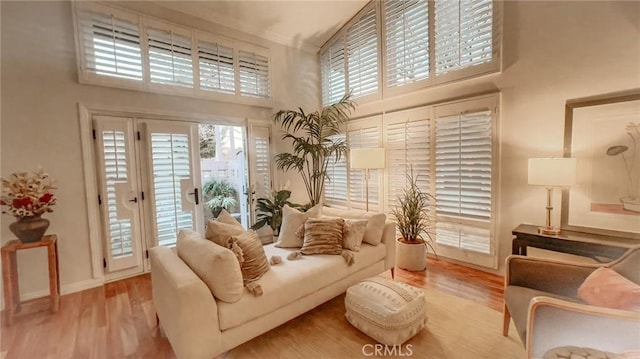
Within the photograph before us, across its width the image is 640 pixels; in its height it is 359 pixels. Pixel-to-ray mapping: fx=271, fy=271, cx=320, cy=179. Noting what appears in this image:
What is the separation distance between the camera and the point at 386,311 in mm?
1902

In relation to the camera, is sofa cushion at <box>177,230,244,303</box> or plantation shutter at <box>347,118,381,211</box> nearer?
sofa cushion at <box>177,230,244,303</box>

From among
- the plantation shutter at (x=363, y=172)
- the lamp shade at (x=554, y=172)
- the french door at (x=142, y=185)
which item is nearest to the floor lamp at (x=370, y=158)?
the plantation shutter at (x=363, y=172)

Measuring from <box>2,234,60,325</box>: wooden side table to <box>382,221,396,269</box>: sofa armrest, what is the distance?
10.4 ft

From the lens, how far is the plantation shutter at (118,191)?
3.02m

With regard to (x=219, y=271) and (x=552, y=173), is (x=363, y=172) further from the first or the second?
(x=219, y=271)

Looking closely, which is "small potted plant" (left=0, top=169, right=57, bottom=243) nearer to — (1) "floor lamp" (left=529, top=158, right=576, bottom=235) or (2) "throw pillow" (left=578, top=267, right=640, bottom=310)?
(2) "throw pillow" (left=578, top=267, right=640, bottom=310)

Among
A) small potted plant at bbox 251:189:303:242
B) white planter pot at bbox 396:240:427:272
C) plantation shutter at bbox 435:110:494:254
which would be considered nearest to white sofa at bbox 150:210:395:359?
white planter pot at bbox 396:240:427:272

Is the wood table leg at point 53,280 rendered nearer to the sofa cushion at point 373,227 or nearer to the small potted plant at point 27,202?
the small potted plant at point 27,202

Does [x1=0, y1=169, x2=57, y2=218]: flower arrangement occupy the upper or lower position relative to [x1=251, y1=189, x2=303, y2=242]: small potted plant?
upper

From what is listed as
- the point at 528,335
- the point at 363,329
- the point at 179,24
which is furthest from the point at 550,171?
the point at 179,24

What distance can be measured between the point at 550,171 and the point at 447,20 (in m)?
2.10

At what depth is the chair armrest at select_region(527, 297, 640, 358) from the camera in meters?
1.23

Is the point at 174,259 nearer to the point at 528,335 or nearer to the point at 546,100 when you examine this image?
the point at 528,335

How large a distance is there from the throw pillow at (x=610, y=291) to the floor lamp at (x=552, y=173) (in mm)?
941
